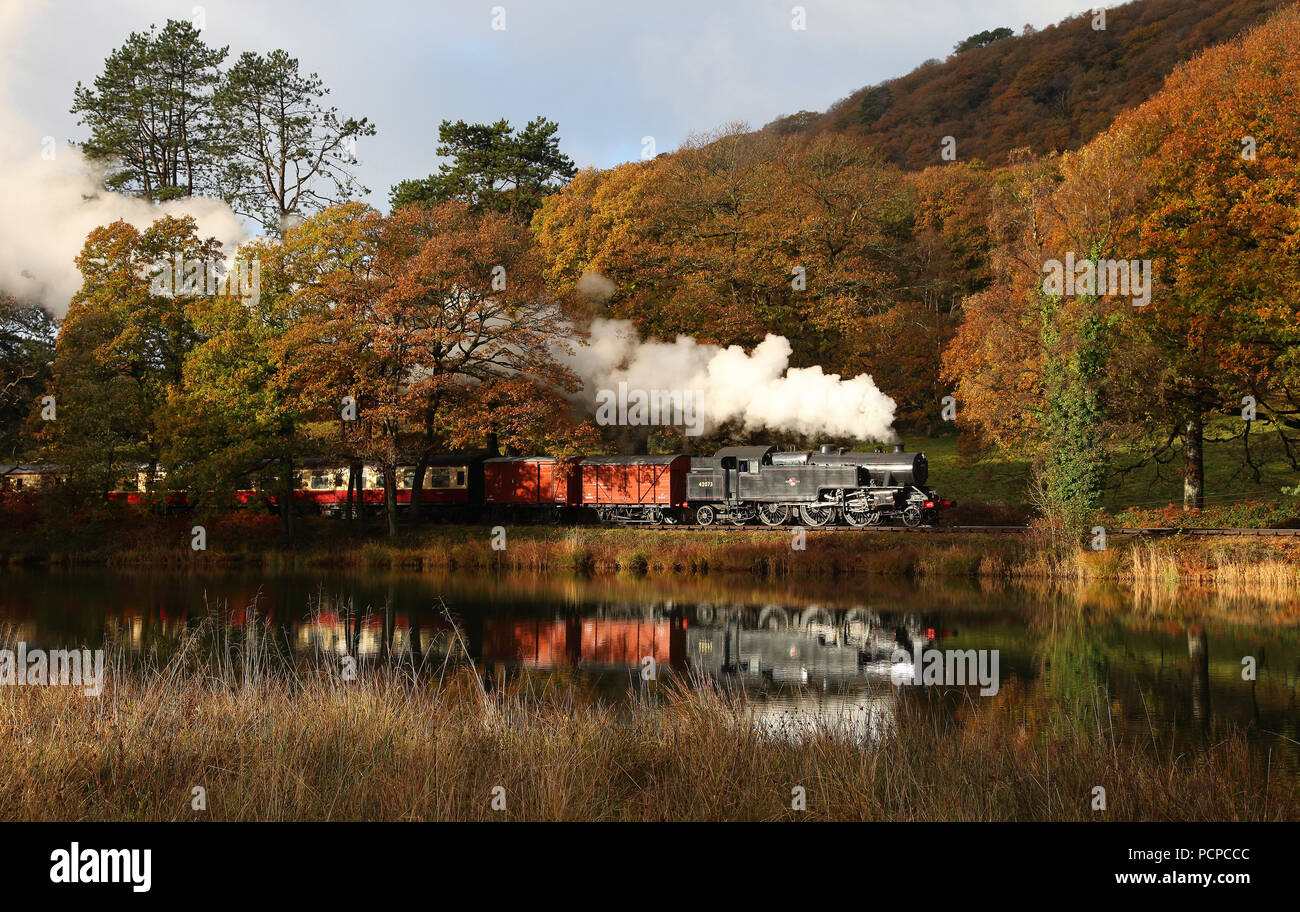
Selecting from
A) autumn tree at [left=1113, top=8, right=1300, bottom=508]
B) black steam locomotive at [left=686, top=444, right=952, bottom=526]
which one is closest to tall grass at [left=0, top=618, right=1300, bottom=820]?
autumn tree at [left=1113, top=8, right=1300, bottom=508]

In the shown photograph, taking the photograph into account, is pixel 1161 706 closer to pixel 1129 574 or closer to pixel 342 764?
pixel 342 764

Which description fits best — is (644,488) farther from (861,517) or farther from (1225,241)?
(1225,241)

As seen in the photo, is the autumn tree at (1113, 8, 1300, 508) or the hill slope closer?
the autumn tree at (1113, 8, 1300, 508)

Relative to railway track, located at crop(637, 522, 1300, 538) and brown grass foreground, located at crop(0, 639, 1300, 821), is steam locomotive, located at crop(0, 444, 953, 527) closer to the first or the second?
railway track, located at crop(637, 522, 1300, 538)

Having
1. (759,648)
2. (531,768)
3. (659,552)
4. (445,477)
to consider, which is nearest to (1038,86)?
(445,477)

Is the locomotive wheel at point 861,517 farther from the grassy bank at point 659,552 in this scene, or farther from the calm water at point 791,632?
the calm water at point 791,632

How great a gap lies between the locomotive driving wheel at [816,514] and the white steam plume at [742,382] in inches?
107

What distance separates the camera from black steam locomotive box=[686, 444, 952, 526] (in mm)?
34469

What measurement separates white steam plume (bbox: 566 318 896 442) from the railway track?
11.4ft

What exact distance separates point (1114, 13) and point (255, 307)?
92.2 m

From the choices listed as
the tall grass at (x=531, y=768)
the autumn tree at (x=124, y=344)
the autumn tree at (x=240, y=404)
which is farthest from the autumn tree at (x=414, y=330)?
the tall grass at (x=531, y=768)

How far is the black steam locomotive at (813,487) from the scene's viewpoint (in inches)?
1357

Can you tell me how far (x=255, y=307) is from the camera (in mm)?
36812

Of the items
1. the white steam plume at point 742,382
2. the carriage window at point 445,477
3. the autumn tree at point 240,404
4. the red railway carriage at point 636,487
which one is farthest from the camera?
the carriage window at point 445,477
